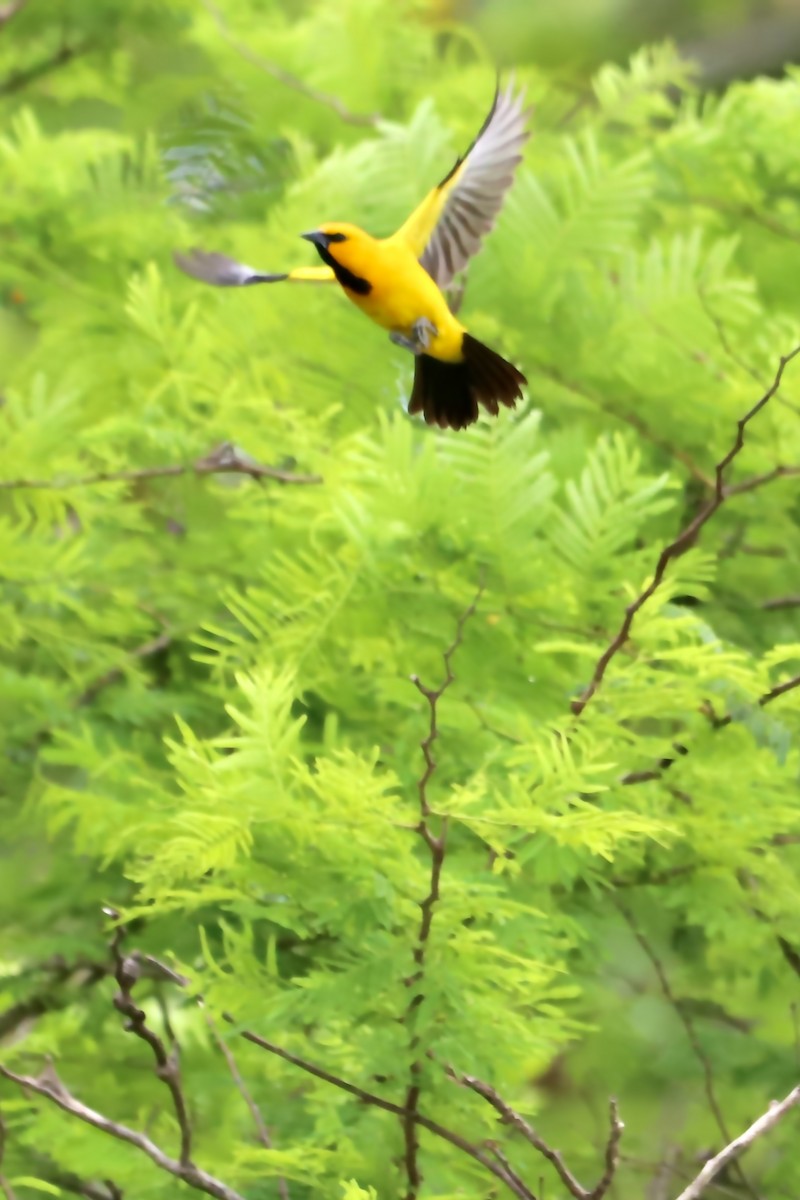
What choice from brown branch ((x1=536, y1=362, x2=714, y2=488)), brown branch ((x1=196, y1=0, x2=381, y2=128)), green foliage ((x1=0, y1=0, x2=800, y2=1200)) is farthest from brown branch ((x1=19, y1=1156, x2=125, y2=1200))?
brown branch ((x1=196, y1=0, x2=381, y2=128))

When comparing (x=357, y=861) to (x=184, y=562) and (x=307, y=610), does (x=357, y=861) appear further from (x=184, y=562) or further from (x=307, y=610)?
(x=184, y=562)

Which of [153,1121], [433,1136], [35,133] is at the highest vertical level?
[35,133]

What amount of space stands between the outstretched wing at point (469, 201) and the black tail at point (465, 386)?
0.20 ft

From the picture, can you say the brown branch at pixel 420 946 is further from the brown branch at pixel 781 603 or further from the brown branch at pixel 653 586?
the brown branch at pixel 781 603

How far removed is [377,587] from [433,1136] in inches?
12.7

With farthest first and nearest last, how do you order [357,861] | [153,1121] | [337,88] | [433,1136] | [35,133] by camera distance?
[337,88], [35,133], [153,1121], [433,1136], [357,861]

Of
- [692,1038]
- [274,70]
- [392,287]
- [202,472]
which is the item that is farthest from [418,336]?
[274,70]

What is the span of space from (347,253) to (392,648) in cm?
24

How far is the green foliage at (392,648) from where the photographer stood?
0.72 metres

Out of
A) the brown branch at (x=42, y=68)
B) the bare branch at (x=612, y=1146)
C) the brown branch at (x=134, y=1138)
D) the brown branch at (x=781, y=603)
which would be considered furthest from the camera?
the brown branch at (x=42, y=68)

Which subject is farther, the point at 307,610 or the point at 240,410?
the point at 240,410

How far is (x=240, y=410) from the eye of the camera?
1.16 m

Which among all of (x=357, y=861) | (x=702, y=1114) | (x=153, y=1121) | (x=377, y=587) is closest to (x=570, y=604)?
(x=377, y=587)

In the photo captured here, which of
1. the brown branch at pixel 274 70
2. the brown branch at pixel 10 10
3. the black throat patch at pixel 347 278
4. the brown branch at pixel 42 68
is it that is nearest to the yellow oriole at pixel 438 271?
the black throat patch at pixel 347 278
